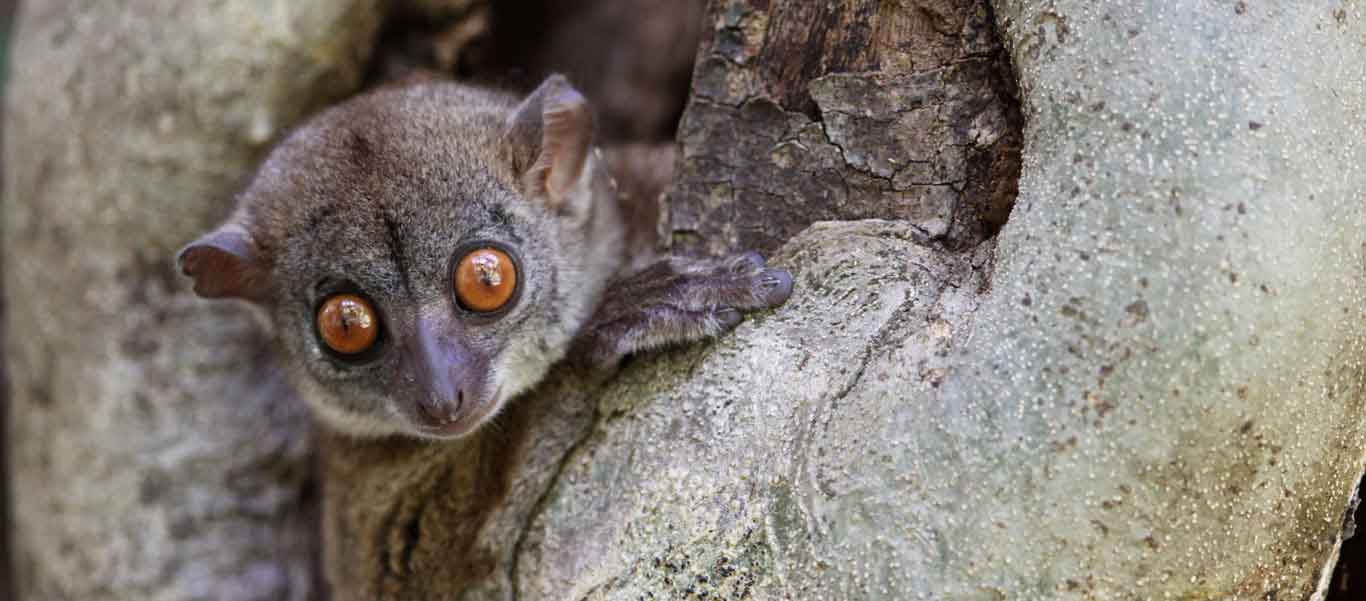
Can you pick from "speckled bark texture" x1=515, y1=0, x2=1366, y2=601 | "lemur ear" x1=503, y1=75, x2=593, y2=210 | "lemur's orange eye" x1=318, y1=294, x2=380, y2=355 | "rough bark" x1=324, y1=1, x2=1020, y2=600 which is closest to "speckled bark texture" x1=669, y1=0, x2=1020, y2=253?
Result: "rough bark" x1=324, y1=1, x2=1020, y2=600

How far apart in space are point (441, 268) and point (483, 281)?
0.10 metres

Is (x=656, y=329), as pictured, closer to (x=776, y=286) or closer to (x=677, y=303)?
(x=677, y=303)

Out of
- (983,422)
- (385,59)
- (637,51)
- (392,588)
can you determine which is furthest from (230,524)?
(983,422)

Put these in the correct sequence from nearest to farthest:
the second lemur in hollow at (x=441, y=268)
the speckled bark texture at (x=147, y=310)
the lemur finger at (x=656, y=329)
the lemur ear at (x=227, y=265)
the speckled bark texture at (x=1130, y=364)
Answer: the speckled bark texture at (x=1130, y=364)
the lemur finger at (x=656, y=329)
the second lemur in hollow at (x=441, y=268)
the lemur ear at (x=227, y=265)
the speckled bark texture at (x=147, y=310)

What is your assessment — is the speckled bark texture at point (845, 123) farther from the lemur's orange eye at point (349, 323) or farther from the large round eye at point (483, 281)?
the lemur's orange eye at point (349, 323)

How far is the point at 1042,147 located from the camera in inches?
73.5

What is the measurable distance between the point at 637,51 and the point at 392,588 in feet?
8.57

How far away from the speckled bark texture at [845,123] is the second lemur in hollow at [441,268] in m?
0.17

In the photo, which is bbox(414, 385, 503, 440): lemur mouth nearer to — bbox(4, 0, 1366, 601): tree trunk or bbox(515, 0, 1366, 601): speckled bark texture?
bbox(4, 0, 1366, 601): tree trunk

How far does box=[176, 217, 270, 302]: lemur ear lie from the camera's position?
2.62 meters

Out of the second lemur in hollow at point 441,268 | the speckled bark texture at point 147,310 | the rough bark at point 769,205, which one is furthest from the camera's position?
the speckled bark texture at point 147,310

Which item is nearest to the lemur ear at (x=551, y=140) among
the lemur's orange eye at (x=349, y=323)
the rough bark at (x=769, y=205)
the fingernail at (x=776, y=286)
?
the rough bark at (x=769, y=205)

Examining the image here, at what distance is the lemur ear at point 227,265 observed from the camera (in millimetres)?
2619

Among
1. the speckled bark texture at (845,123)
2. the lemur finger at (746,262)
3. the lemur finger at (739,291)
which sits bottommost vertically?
the lemur finger at (739,291)
